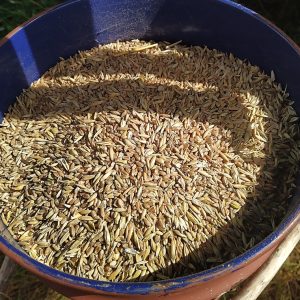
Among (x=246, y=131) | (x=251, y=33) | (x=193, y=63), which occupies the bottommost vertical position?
(x=246, y=131)

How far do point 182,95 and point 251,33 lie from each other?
0.28 m

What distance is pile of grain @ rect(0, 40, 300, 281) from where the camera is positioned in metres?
1.12

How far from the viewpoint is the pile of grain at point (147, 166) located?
1.12m

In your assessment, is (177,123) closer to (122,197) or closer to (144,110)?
(144,110)

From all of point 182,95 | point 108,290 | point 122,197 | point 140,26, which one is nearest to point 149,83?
point 182,95

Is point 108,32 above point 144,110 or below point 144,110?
above

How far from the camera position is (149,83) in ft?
4.57

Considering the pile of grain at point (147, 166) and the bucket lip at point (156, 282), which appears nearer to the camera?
the bucket lip at point (156, 282)

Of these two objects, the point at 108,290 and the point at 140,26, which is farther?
the point at 140,26

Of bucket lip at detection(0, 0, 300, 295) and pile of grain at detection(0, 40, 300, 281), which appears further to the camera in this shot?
pile of grain at detection(0, 40, 300, 281)

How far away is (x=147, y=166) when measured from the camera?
3.88 ft

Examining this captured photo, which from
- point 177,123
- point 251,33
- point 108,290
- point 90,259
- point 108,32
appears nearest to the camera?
point 108,290

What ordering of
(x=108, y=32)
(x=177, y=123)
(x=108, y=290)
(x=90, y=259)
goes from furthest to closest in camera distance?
(x=108, y=32) → (x=177, y=123) → (x=90, y=259) → (x=108, y=290)

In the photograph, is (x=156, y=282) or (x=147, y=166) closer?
(x=156, y=282)
